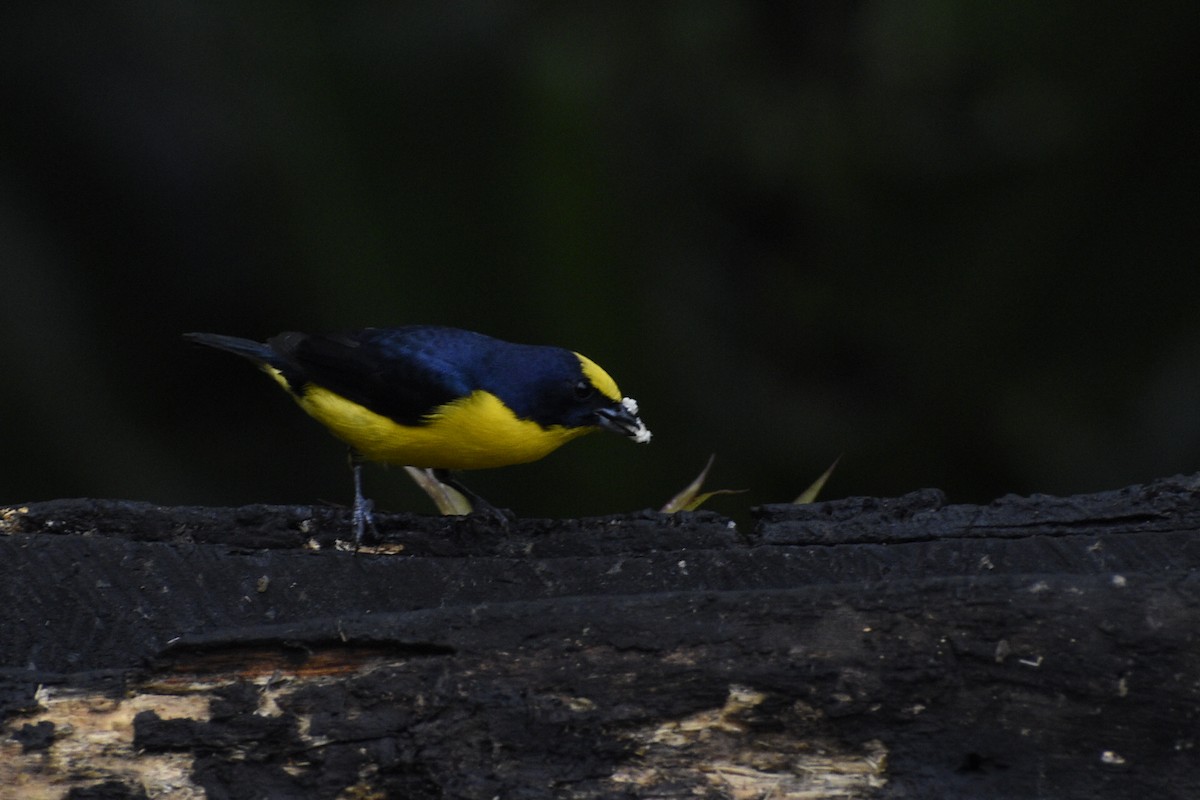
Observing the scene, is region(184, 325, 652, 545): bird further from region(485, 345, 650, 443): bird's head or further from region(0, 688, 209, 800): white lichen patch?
region(0, 688, 209, 800): white lichen patch

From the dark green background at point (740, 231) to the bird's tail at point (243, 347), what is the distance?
0.87m

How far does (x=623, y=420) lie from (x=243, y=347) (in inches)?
53.2

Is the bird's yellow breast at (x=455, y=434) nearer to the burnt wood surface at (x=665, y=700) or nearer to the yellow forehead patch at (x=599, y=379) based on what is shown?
the yellow forehead patch at (x=599, y=379)

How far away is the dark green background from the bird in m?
1.11

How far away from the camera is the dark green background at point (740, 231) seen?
17.2 ft

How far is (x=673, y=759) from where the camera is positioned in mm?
2645

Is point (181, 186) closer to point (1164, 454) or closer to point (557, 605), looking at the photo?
point (1164, 454)

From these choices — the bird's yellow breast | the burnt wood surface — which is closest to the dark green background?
the bird's yellow breast

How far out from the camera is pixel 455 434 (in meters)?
3.96

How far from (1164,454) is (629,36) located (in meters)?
3.03

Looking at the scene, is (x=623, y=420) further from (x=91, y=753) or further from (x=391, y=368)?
(x=91, y=753)

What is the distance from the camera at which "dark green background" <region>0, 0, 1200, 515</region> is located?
5250mm

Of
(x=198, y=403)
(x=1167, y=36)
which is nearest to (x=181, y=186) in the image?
(x=198, y=403)

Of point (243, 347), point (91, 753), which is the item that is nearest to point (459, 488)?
point (243, 347)
